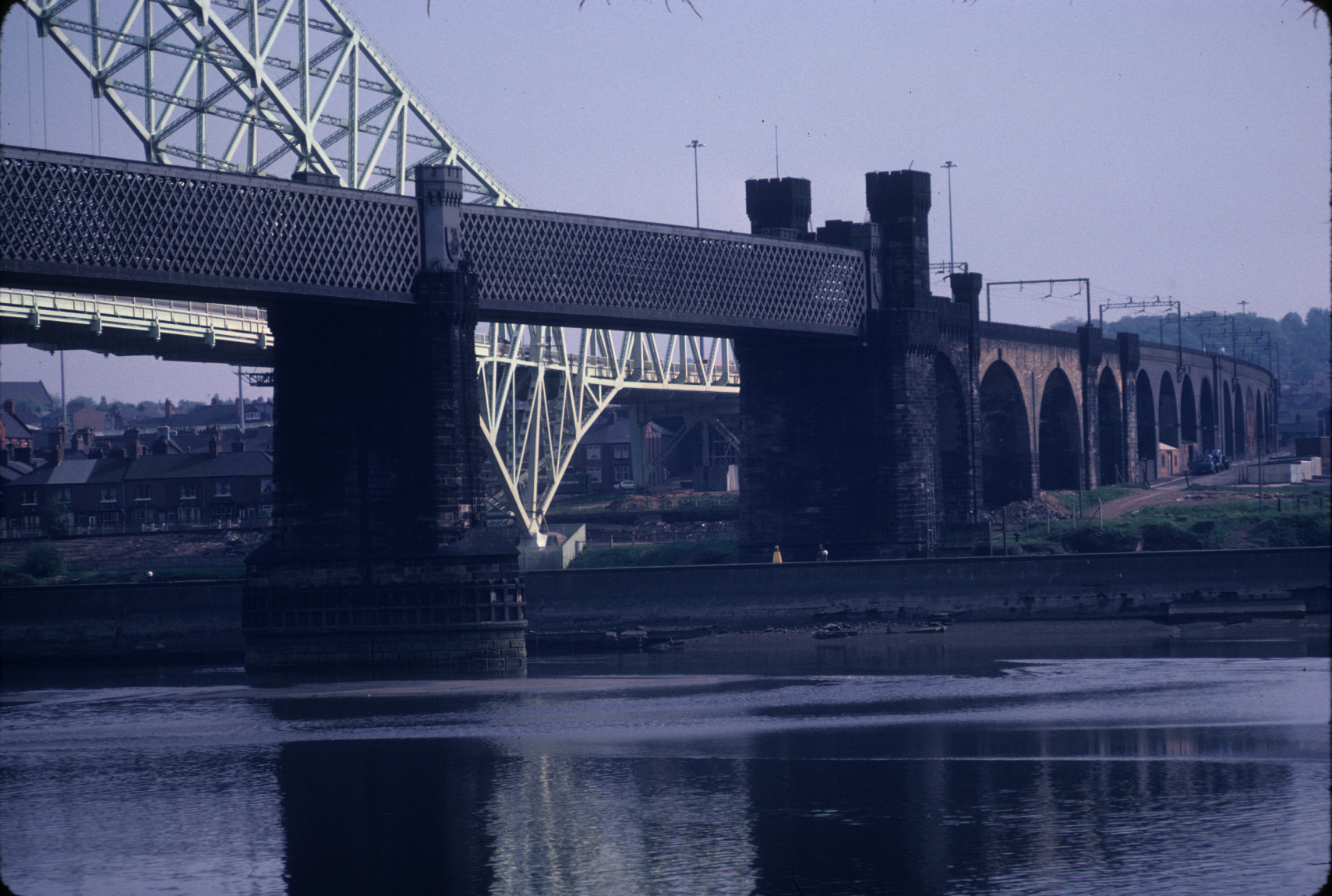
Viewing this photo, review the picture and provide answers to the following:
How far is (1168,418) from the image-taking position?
465 feet

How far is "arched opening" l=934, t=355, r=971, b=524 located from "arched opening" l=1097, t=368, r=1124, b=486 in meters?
35.2

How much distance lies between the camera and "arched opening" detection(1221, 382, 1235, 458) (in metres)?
165

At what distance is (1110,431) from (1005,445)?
79.2 ft

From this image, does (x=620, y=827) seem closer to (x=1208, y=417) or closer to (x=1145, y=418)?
(x=1145, y=418)

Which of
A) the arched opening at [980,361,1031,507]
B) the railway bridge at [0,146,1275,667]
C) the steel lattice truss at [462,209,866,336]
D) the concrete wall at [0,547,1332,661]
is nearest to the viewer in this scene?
the railway bridge at [0,146,1275,667]

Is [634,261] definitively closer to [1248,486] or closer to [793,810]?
[793,810]

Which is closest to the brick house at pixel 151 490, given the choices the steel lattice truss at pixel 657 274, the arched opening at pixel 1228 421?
the steel lattice truss at pixel 657 274

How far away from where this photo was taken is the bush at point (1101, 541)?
74.0 m

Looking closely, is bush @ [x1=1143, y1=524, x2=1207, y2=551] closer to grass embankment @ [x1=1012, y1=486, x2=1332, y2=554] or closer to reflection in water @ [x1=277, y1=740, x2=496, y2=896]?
grass embankment @ [x1=1012, y1=486, x2=1332, y2=554]

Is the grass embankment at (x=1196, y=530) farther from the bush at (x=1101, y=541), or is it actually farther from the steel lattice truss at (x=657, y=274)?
the steel lattice truss at (x=657, y=274)

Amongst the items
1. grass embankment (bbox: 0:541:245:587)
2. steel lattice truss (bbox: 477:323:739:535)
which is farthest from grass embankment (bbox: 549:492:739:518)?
grass embankment (bbox: 0:541:245:587)

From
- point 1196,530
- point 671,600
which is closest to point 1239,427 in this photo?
point 1196,530

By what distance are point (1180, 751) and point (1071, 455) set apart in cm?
6998

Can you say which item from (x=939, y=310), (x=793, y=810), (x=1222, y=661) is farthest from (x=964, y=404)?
(x=793, y=810)
